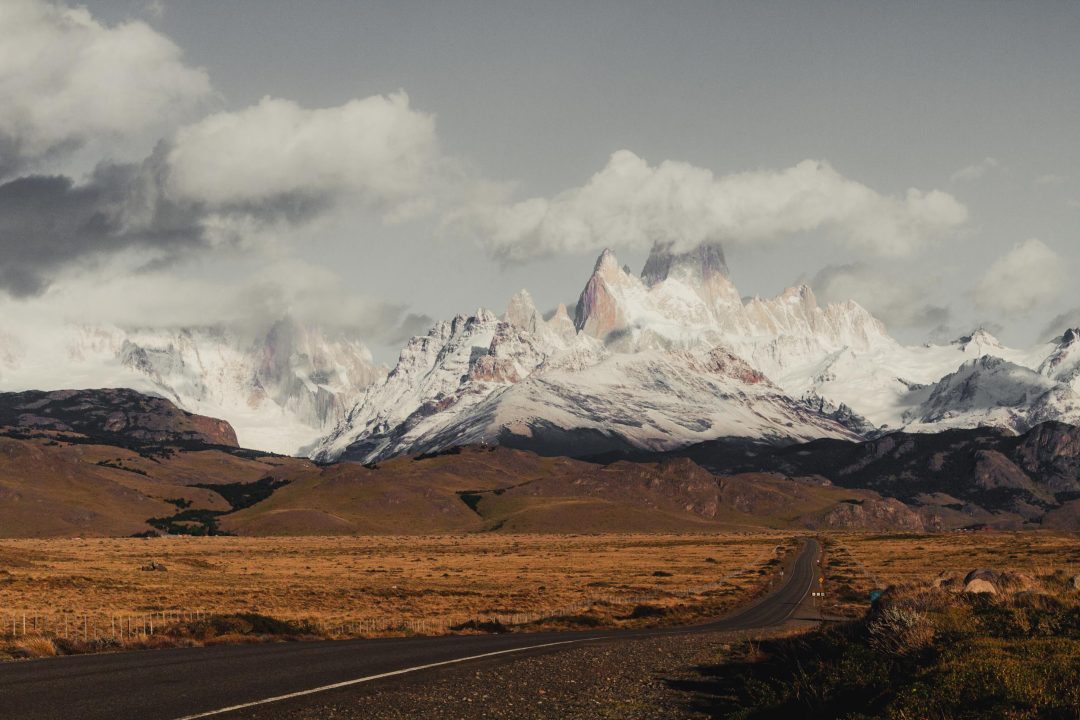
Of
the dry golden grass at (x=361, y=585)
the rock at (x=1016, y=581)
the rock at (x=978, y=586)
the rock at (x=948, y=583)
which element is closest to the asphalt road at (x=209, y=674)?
the dry golden grass at (x=361, y=585)

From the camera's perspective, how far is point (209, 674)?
24906 millimetres

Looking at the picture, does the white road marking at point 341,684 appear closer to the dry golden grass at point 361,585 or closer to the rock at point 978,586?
the dry golden grass at point 361,585

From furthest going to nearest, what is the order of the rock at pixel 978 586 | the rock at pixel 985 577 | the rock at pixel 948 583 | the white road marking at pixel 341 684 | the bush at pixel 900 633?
the rock at pixel 948 583 → the rock at pixel 985 577 → the rock at pixel 978 586 → the bush at pixel 900 633 → the white road marking at pixel 341 684

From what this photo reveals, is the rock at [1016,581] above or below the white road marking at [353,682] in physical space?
below

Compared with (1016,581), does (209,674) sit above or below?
above

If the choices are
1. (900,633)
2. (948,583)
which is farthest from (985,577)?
(900,633)

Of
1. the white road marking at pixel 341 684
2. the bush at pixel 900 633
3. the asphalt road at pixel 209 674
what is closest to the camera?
the white road marking at pixel 341 684

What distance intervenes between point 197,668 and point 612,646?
14820mm

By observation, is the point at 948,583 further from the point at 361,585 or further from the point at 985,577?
the point at 361,585

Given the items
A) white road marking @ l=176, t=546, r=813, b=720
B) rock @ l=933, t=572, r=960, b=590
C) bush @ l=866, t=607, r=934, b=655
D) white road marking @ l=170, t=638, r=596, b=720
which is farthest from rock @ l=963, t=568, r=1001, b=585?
bush @ l=866, t=607, r=934, b=655

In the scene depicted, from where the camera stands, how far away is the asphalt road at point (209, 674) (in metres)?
19.9

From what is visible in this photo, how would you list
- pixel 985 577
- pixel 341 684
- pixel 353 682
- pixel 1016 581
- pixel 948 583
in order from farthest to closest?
pixel 948 583, pixel 985 577, pixel 1016 581, pixel 353 682, pixel 341 684

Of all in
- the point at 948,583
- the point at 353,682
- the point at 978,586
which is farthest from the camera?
the point at 948,583

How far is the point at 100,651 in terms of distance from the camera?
108 feet
